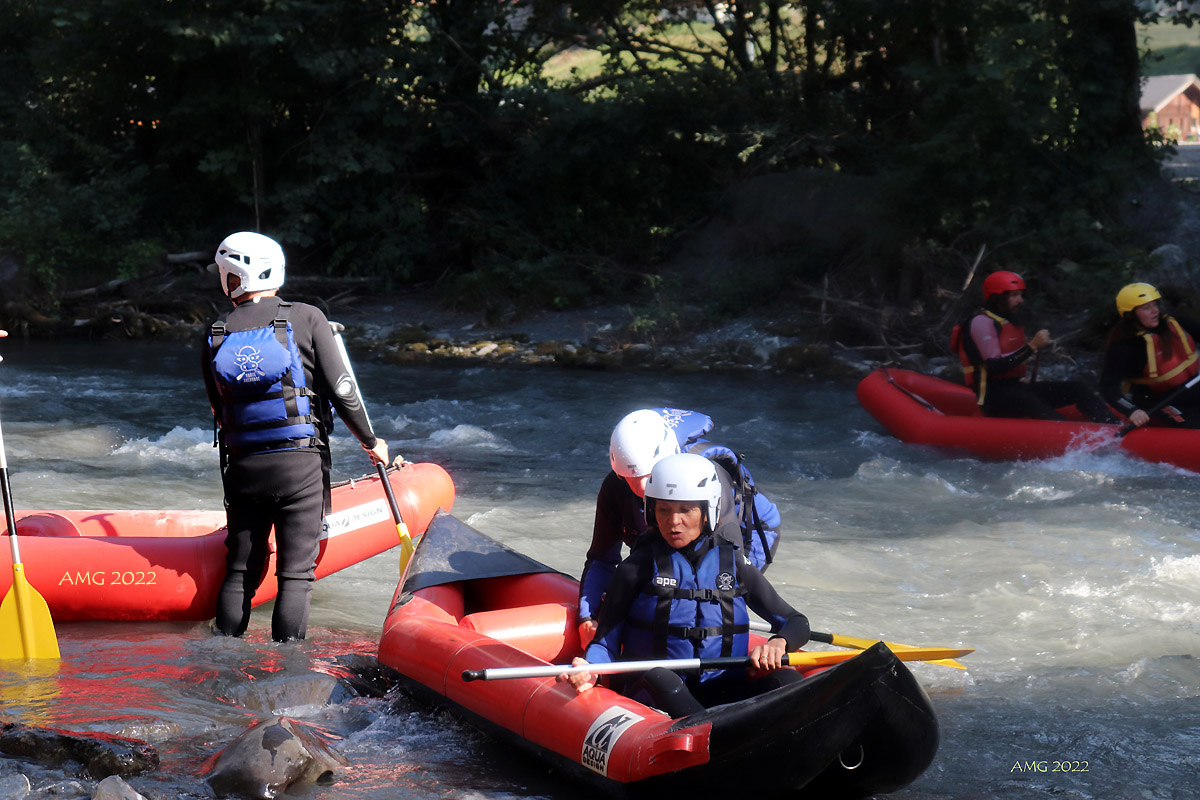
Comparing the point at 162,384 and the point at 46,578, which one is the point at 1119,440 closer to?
the point at 46,578

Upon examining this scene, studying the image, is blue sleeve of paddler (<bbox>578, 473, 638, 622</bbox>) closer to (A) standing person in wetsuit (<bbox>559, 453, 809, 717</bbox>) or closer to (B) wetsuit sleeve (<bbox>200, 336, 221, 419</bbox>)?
(A) standing person in wetsuit (<bbox>559, 453, 809, 717</bbox>)

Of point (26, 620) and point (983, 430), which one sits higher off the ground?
point (26, 620)

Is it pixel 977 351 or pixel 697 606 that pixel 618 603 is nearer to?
pixel 697 606

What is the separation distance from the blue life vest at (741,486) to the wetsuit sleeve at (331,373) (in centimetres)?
102

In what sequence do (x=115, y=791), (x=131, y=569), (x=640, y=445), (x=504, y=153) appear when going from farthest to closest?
(x=504, y=153)
(x=131, y=569)
(x=640, y=445)
(x=115, y=791)

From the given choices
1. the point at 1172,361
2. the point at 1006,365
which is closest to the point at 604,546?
the point at 1006,365

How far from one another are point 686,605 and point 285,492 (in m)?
1.43

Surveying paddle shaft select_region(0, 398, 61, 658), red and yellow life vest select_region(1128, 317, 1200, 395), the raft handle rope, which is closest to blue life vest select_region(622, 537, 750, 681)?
the raft handle rope

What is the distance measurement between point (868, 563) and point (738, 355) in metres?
5.48

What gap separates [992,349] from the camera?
7.09 metres

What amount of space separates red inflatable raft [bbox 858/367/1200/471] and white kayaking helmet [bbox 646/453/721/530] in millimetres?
4464

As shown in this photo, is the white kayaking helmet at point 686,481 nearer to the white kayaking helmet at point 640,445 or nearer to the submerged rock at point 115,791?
the white kayaking helmet at point 640,445

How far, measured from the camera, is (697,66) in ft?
43.1

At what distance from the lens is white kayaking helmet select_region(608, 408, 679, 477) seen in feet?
11.1
